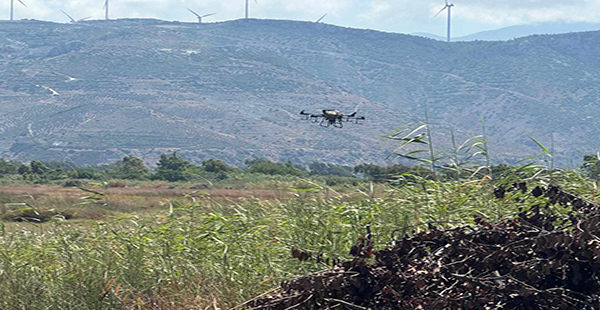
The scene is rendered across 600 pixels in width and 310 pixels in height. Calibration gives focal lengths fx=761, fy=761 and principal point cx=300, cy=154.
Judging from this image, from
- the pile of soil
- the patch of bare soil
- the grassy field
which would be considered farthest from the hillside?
the pile of soil

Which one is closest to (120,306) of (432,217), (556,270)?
(432,217)

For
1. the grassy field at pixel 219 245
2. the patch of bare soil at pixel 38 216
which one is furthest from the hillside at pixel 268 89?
the grassy field at pixel 219 245

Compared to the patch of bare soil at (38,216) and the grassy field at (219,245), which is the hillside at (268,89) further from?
the grassy field at (219,245)

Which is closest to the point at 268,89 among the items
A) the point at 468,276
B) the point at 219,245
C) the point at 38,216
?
the point at 38,216

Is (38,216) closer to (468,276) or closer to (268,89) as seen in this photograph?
(468,276)

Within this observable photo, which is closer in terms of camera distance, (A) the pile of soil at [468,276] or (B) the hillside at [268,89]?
(A) the pile of soil at [468,276]

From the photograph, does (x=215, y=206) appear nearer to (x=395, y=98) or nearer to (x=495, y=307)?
(x=495, y=307)
